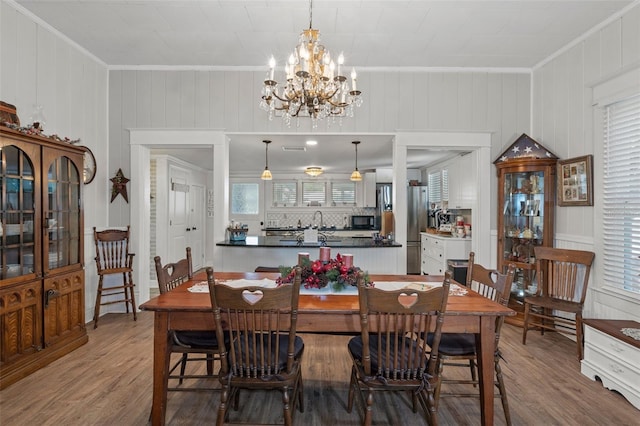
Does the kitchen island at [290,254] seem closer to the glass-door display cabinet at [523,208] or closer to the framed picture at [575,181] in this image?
the glass-door display cabinet at [523,208]

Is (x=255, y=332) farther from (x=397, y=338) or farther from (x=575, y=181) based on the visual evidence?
(x=575, y=181)

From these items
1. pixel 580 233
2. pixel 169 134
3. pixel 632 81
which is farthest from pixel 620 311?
pixel 169 134

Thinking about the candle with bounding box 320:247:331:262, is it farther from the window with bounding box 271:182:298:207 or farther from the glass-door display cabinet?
the window with bounding box 271:182:298:207

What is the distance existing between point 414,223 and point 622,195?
4140 mm

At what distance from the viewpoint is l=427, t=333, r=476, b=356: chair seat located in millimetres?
2039

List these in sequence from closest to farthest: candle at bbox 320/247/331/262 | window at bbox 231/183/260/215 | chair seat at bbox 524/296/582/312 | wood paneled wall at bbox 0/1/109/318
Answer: candle at bbox 320/247/331/262 < wood paneled wall at bbox 0/1/109/318 < chair seat at bbox 524/296/582/312 < window at bbox 231/183/260/215

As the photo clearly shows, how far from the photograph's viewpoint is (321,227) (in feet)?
27.5

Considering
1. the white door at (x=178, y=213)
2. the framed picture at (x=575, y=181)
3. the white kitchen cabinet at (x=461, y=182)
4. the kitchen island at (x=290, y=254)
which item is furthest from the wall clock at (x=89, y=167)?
the framed picture at (x=575, y=181)

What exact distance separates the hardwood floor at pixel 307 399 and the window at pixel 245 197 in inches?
222

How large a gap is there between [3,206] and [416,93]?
4091mm

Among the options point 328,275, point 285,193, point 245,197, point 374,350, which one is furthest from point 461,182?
point 245,197

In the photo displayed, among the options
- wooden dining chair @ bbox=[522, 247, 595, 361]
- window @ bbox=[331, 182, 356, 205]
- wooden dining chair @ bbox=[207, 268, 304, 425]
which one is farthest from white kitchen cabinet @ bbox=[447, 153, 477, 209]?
wooden dining chair @ bbox=[207, 268, 304, 425]

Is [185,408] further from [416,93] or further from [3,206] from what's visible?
[416,93]

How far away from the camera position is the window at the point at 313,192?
28.4 feet
